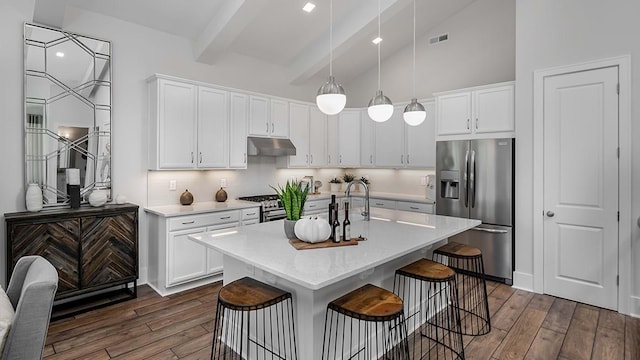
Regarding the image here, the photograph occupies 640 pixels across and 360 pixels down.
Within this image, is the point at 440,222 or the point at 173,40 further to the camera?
the point at 173,40

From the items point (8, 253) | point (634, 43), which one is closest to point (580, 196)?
point (634, 43)

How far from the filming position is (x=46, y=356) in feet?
8.39

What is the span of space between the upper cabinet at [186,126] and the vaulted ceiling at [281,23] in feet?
2.29

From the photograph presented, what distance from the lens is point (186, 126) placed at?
164 inches

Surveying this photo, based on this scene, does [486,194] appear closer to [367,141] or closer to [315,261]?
[367,141]

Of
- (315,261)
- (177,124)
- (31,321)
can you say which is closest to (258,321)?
(315,261)

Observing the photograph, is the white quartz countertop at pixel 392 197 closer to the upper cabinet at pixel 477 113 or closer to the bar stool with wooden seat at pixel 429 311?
the upper cabinet at pixel 477 113

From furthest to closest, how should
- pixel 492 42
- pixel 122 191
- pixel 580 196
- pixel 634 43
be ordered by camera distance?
pixel 492 42, pixel 122 191, pixel 580 196, pixel 634 43

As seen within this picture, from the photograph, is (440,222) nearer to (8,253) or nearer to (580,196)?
(580,196)

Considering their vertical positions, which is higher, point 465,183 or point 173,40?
point 173,40

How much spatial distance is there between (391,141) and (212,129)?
2.99m

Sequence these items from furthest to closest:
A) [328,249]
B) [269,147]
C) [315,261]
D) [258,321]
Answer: [269,147] → [258,321] → [328,249] → [315,261]

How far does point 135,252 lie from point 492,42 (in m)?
5.59

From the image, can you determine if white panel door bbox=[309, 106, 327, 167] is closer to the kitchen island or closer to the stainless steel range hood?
the stainless steel range hood
